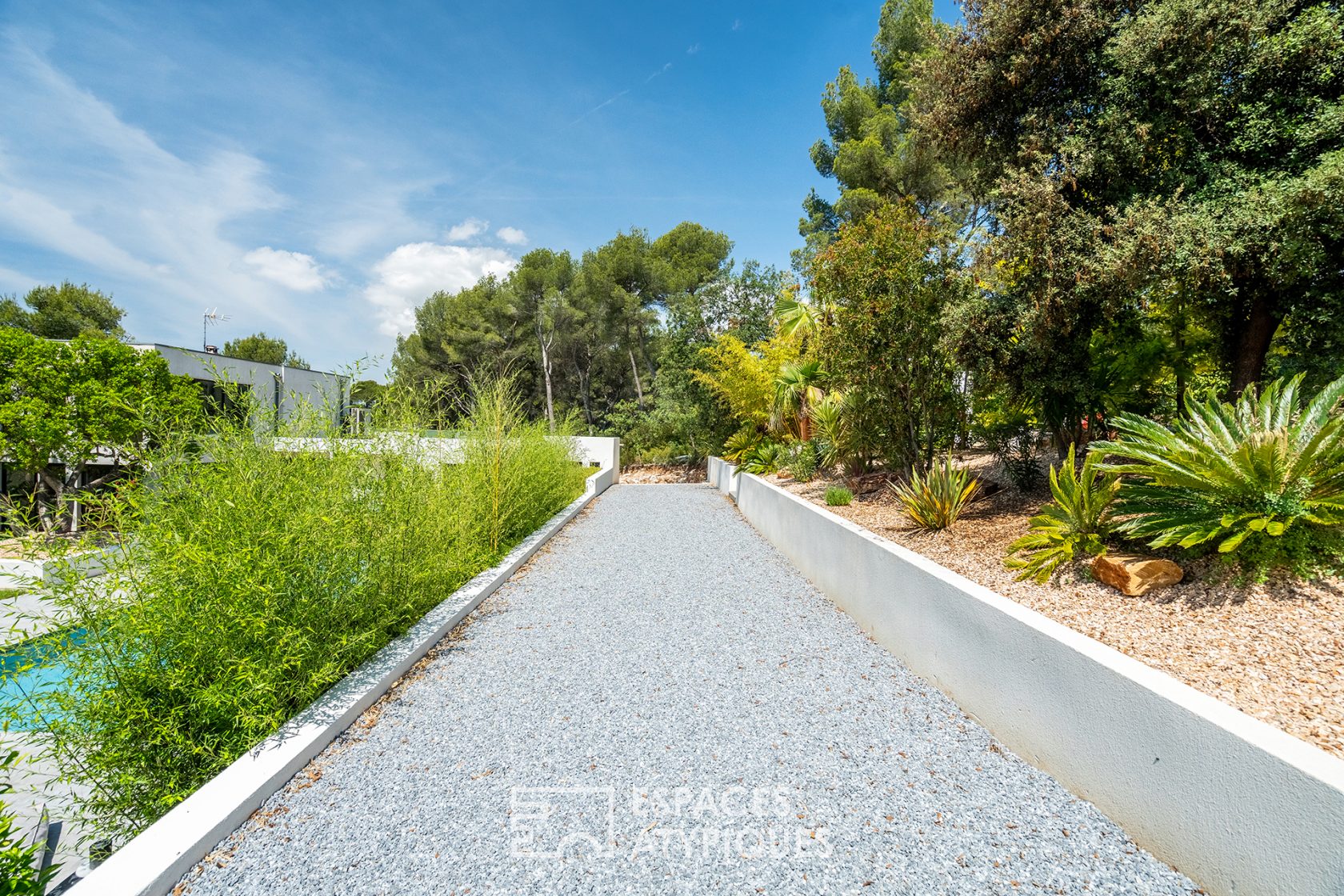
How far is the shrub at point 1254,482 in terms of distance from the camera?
2693mm

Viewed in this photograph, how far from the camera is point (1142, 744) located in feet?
6.57

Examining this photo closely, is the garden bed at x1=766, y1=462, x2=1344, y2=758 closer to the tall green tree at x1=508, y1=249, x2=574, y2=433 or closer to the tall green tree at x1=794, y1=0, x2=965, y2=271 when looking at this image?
the tall green tree at x1=794, y1=0, x2=965, y2=271

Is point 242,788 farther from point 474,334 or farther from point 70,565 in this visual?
point 474,334

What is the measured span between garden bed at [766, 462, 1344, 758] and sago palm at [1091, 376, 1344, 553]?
234mm

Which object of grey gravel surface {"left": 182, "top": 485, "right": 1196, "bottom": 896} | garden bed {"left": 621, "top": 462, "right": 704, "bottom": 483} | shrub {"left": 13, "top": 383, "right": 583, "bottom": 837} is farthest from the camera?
garden bed {"left": 621, "top": 462, "right": 704, "bottom": 483}

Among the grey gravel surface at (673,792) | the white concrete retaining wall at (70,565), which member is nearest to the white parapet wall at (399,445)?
the white concrete retaining wall at (70,565)

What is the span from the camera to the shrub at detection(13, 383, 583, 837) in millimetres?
2238

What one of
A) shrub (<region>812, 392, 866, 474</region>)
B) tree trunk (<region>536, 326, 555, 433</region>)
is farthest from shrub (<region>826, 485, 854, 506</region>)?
tree trunk (<region>536, 326, 555, 433</region>)

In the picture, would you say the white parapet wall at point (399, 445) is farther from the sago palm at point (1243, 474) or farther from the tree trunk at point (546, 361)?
the tree trunk at point (546, 361)

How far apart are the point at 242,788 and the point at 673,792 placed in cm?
176

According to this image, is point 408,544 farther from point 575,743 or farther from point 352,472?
point 575,743

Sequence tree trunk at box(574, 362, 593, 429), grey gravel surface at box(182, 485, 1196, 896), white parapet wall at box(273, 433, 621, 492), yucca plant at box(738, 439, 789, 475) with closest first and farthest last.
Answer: grey gravel surface at box(182, 485, 1196, 896) < white parapet wall at box(273, 433, 621, 492) < yucca plant at box(738, 439, 789, 475) < tree trunk at box(574, 362, 593, 429)

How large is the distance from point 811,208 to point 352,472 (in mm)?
17790

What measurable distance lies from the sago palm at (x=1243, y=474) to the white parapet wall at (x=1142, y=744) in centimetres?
105
